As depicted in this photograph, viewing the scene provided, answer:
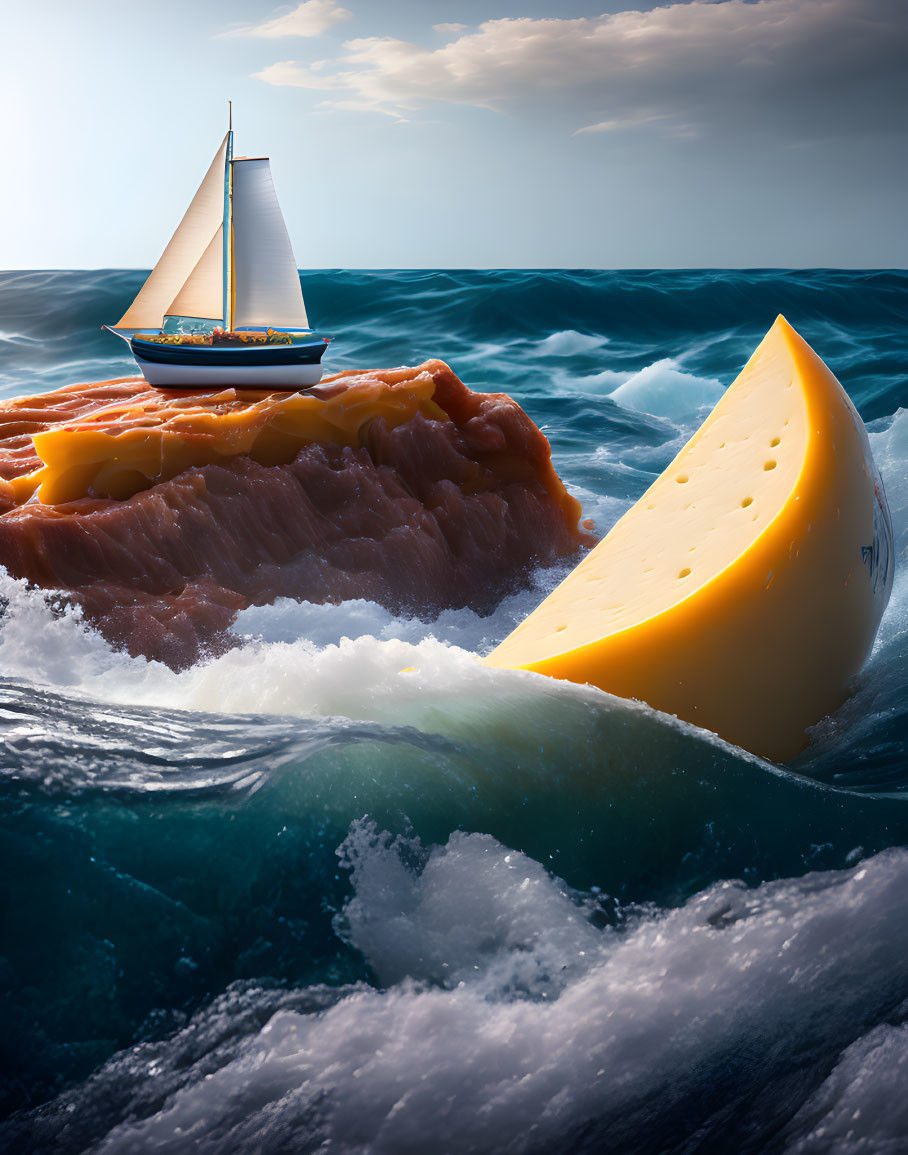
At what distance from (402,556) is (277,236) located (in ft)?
9.45

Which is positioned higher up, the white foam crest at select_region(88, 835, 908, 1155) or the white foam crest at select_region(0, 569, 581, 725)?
the white foam crest at select_region(0, 569, 581, 725)

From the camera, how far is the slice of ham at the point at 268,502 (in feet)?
13.6

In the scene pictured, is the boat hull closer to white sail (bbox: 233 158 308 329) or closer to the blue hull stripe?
the blue hull stripe

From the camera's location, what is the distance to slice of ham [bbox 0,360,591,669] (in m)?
4.16

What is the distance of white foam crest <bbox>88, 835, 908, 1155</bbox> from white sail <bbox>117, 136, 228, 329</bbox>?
5.35m

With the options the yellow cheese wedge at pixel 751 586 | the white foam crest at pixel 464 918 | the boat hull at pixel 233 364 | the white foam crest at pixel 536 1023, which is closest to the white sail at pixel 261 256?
the boat hull at pixel 233 364

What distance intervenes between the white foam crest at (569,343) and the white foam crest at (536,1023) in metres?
12.8

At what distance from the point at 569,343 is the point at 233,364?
10.0m

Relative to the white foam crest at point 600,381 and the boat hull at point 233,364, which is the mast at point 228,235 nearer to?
the boat hull at point 233,364

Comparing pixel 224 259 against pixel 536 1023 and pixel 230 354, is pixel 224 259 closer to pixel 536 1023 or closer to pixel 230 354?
pixel 230 354

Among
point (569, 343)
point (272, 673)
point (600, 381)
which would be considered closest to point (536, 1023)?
point (272, 673)

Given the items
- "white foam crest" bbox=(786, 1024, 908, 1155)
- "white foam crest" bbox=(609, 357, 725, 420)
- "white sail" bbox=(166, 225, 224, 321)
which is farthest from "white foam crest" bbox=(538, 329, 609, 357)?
"white foam crest" bbox=(786, 1024, 908, 1155)

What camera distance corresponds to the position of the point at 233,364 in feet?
17.1

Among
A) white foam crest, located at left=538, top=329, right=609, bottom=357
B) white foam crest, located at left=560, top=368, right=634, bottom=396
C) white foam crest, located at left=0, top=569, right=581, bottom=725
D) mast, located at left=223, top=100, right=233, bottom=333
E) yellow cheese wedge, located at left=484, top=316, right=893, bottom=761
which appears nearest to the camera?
white foam crest, located at left=0, top=569, right=581, bottom=725
